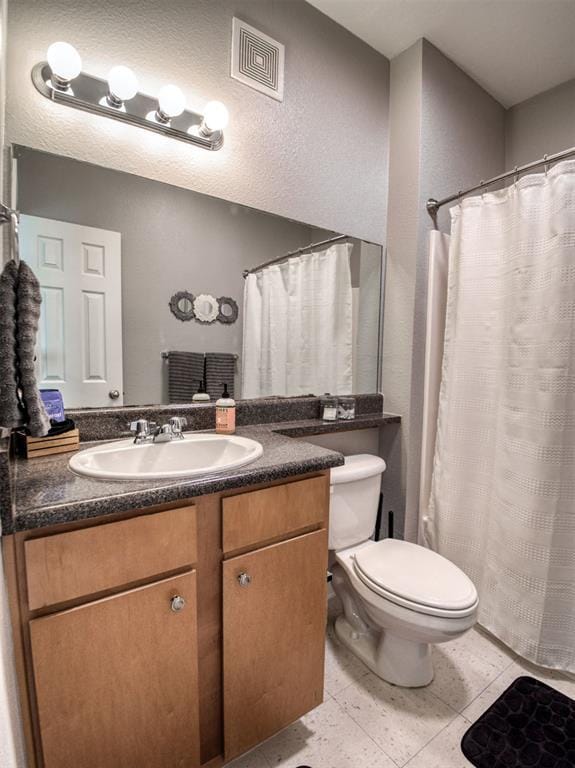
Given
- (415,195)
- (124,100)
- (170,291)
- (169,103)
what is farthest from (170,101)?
(415,195)

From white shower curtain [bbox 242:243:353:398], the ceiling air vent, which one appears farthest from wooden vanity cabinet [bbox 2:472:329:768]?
the ceiling air vent

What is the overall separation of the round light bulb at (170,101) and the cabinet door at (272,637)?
1.41 m

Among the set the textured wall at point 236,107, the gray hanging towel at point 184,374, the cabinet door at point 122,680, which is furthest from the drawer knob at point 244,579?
the textured wall at point 236,107

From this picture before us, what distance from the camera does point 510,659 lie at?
152 centimetres

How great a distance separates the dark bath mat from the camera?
44.6 inches

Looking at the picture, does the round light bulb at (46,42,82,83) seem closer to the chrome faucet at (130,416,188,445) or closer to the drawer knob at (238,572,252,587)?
the chrome faucet at (130,416,188,445)

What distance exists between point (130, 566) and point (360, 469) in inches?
38.0

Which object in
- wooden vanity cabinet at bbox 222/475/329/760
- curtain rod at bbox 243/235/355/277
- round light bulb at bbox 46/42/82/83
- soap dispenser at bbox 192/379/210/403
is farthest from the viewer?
curtain rod at bbox 243/235/355/277

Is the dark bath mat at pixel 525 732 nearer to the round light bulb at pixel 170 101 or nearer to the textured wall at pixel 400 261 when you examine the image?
the textured wall at pixel 400 261

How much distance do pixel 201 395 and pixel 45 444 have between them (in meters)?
0.55

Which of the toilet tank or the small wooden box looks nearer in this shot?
the small wooden box

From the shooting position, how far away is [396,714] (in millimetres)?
1281

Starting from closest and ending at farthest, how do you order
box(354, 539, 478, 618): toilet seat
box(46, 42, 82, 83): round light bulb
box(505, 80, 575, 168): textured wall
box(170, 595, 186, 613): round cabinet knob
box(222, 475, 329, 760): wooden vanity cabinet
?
box(170, 595, 186, 613): round cabinet knob < box(222, 475, 329, 760): wooden vanity cabinet < box(46, 42, 82, 83): round light bulb < box(354, 539, 478, 618): toilet seat < box(505, 80, 575, 168): textured wall

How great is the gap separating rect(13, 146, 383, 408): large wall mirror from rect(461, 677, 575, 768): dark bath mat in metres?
1.30
